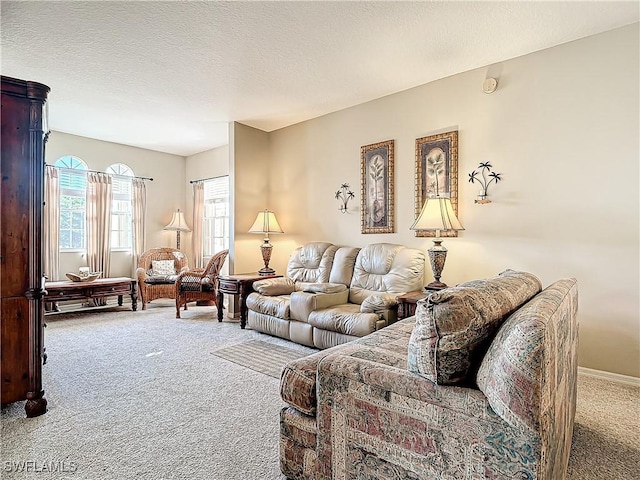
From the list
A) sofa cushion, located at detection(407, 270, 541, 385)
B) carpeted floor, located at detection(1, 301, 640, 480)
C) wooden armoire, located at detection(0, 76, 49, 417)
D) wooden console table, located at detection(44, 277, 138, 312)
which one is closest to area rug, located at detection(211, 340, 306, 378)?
carpeted floor, located at detection(1, 301, 640, 480)

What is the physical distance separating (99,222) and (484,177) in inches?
230

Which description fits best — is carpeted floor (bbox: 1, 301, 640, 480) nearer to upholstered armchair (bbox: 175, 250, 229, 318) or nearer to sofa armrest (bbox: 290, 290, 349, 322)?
sofa armrest (bbox: 290, 290, 349, 322)

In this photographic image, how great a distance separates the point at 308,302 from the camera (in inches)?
137

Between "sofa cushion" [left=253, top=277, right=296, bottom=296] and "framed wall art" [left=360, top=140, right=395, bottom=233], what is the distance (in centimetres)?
115

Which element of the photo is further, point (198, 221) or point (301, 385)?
point (198, 221)

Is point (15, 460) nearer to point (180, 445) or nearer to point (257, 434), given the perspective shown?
point (180, 445)

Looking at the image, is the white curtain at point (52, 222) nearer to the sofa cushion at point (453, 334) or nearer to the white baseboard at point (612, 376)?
the sofa cushion at point (453, 334)

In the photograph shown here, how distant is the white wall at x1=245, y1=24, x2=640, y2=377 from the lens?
2.76 metres

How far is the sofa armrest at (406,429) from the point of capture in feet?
3.44

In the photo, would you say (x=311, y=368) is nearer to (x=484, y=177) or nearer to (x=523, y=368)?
(x=523, y=368)

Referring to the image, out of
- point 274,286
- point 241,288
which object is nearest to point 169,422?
point 274,286

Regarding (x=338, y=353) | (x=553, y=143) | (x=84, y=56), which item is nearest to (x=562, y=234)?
(x=553, y=143)

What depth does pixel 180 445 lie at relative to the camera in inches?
73.7

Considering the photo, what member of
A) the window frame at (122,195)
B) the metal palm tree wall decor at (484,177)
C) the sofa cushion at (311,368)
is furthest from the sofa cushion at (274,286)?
the window frame at (122,195)
